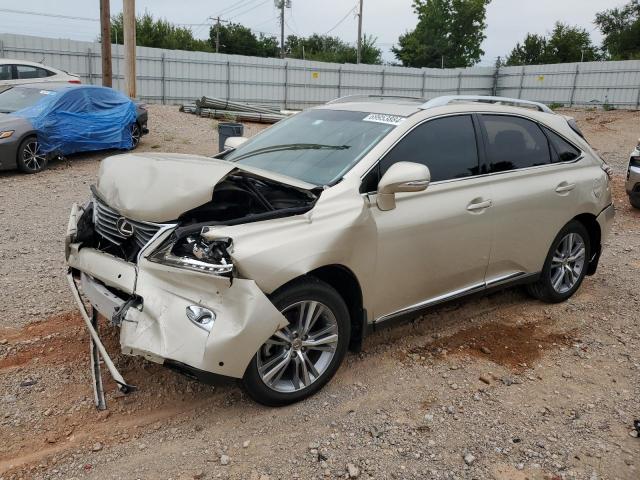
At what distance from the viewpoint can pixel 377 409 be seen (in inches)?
134

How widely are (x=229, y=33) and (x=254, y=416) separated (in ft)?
207

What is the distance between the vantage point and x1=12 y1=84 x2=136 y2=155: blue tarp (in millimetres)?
10828

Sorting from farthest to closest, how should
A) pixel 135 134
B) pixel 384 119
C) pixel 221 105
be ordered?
pixel 221 105
pixel 135 134
pixel 384 119

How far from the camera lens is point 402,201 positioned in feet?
12.3

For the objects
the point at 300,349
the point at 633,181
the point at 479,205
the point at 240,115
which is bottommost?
the point at 300,349

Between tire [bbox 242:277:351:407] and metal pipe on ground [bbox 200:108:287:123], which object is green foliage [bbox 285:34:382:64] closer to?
metal pipe on ground [bbox 200:108:287:123]

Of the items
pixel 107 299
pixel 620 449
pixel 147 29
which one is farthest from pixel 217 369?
pixel 147 29

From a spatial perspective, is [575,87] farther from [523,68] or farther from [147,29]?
[147,29]

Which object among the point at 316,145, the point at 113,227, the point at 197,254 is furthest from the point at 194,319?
the point at 316,145

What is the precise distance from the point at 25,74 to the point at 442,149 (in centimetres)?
1346

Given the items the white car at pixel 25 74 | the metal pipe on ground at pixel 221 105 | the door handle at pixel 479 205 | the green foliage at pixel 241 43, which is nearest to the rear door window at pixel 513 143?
the door handle at pixel 479 205

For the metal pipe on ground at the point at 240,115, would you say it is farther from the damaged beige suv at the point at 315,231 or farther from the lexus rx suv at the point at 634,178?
the damaged beige suv at the point at 315,231

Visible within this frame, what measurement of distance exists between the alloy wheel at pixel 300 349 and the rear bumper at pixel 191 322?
22cm

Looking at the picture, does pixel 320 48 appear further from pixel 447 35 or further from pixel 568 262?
pixel 568 262
